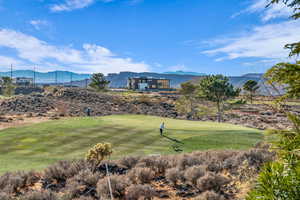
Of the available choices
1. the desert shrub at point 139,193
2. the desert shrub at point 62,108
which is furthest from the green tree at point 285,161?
the desert shrub at point 62,108

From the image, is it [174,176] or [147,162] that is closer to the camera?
[174,176]

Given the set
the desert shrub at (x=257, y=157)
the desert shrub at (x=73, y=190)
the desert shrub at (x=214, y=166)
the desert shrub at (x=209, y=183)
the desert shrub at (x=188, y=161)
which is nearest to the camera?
the desert shrub at (x=73, y=190)

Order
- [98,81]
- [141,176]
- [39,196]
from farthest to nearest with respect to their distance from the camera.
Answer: [98,81] → [141,176] → [39,196]

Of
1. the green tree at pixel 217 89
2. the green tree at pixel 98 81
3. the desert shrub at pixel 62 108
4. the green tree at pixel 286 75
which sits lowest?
the desert shrub at pixel 62 108

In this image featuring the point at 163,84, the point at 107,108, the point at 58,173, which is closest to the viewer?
the point at 58,173

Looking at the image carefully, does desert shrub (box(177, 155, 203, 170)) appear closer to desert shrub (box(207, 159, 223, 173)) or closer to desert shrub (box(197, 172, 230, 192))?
desert shrub (box(207, 159, 223, 173))

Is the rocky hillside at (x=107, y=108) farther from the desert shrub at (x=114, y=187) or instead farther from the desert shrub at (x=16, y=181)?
the desert shrub at (x=114, y=187)

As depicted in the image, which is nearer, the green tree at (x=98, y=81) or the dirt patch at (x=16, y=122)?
the dirt patch at (x=16, y=122)

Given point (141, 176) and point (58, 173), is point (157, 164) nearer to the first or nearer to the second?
point (141, 176)

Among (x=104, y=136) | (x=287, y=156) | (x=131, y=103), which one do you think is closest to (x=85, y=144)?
(x=104, y=136)

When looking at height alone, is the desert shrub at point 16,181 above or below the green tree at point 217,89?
below

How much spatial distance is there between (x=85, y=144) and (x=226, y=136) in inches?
570

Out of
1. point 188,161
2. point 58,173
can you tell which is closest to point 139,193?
point 188,161

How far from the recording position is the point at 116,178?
33.2 ft
